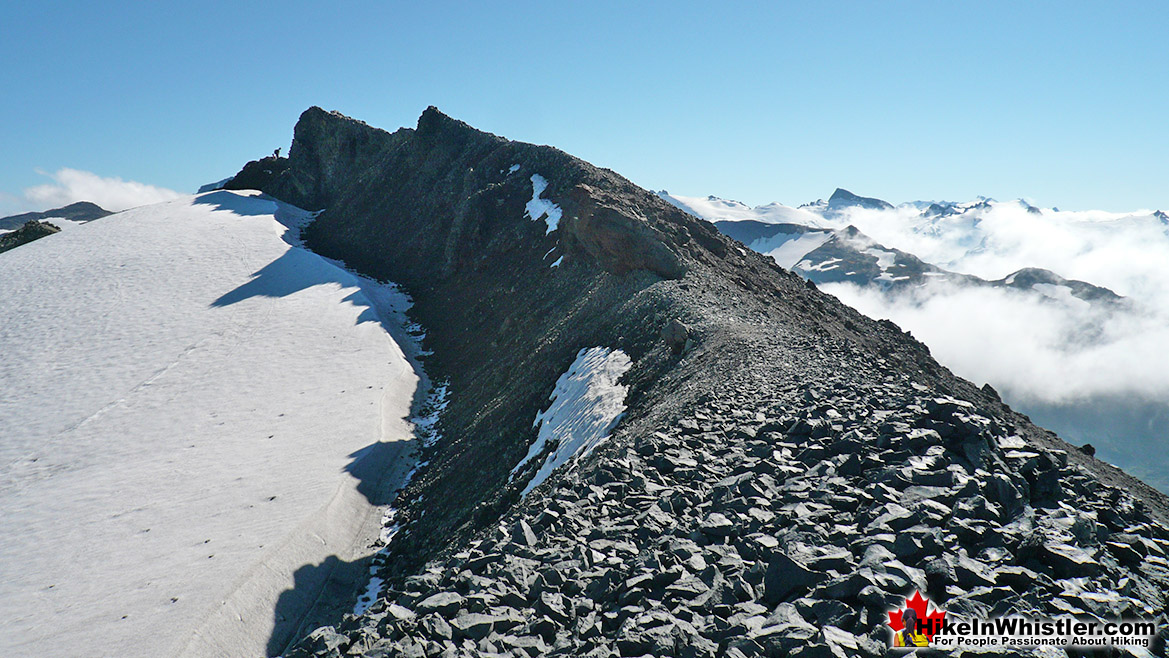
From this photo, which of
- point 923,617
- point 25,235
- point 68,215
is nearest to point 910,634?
point 923,617

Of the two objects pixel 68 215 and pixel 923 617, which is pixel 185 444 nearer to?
pixel 923 617

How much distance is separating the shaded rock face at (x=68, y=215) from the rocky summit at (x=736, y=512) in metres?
152

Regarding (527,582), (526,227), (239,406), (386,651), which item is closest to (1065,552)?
(527,582)

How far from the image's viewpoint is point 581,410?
1786cm

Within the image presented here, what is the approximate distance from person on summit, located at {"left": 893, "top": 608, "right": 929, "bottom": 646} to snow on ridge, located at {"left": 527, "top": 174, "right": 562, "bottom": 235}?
3322 cm

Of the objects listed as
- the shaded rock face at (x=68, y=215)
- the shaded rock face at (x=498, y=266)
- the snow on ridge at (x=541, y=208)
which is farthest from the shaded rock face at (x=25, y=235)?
the shaded rock face at (x=68, y=215)

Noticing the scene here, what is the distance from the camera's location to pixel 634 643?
6289 mm

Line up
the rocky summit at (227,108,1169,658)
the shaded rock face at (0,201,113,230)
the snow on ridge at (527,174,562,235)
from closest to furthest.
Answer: the rocky summit at (227,108,1169,658)
the snow on ridge at (527,174,562,235)
the shaded rock face at (0,201,113,230)

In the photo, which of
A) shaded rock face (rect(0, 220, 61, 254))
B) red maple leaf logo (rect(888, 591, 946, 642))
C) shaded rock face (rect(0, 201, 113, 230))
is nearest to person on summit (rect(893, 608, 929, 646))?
red maple leaf logo (rect(888, 591, 946, 642))

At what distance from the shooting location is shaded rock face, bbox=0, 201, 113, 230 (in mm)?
124562

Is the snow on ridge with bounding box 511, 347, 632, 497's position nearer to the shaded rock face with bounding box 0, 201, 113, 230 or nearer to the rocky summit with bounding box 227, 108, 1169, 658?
the rocky summit with bounding box 227, 108, 1169, 658

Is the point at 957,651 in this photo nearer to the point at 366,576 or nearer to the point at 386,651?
the point at 386,651

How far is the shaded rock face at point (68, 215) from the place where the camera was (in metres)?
125

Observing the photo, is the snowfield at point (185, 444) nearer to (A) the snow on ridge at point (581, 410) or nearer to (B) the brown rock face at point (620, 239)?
(A) the snow on ridge at point (581, 410)
